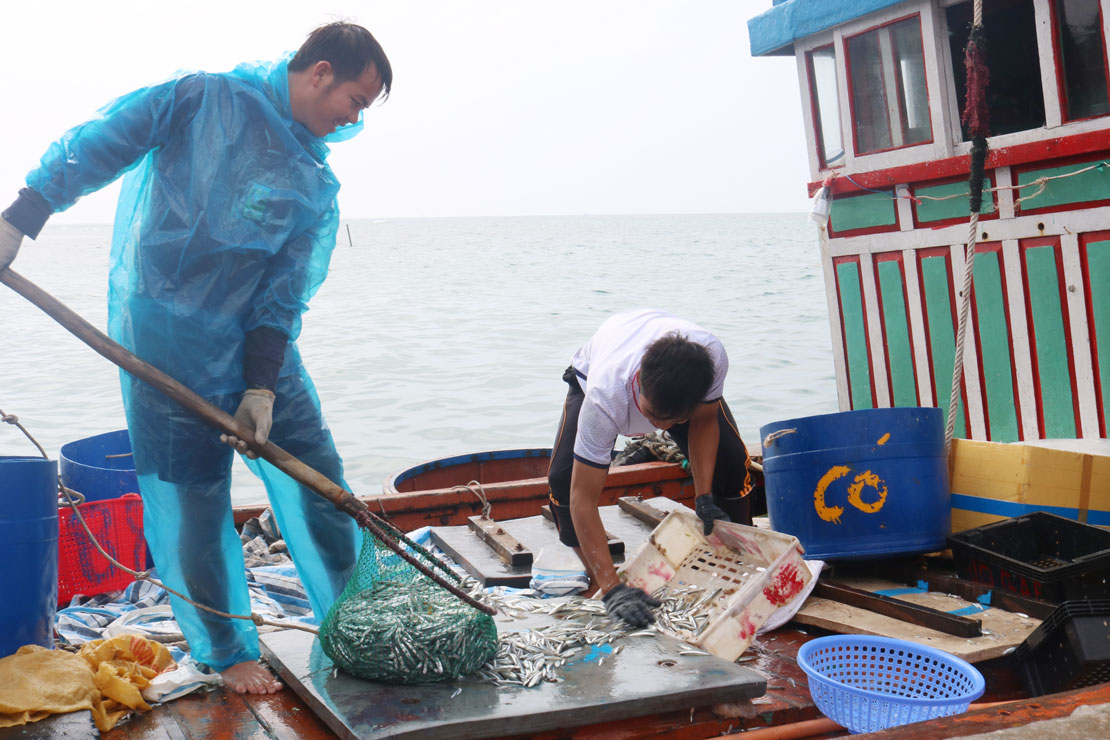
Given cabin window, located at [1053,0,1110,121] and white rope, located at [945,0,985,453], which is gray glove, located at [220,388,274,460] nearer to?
white rope, located at [945,0,985,453]

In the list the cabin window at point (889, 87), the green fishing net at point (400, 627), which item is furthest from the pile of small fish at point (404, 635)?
the cabin window at point (889, 87)

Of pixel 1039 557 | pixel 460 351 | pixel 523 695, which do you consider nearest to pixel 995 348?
pixel 1039 557

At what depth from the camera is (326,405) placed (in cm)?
2114

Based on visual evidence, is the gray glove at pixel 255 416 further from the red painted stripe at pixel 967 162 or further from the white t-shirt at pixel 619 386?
the red painted stripe at pixel 967 162

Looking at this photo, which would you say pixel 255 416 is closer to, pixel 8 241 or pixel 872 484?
pixel 8 241

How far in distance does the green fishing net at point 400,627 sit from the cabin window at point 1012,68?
16.6 ft

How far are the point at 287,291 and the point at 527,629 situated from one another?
162cm

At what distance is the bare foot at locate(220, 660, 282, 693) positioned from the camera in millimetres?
3438

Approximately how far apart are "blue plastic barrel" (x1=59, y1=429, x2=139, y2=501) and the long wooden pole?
2.60 meters

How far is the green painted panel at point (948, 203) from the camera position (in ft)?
19.3

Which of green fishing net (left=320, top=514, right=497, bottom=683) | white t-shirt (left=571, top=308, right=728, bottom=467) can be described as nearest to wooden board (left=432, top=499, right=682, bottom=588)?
white t-shirt (left=571, top=308, right=728, bottom=467)

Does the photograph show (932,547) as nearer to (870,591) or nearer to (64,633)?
(870,591)

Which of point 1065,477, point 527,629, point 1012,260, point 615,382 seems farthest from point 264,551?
point 1012,260

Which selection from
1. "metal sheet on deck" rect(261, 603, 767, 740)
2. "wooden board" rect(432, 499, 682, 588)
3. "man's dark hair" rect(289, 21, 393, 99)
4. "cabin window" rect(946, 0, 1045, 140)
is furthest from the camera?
"cabin window" rect(946, 0, 1045, 140)
